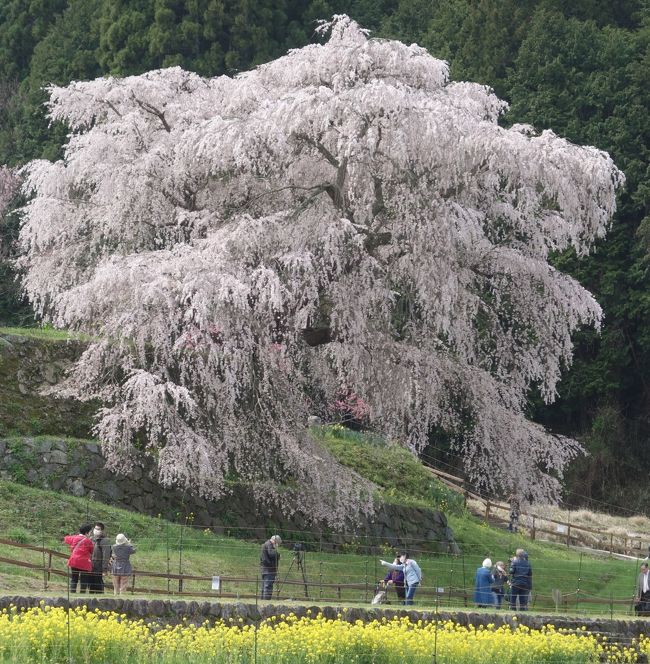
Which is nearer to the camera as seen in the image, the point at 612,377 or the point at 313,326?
the point at 313,326

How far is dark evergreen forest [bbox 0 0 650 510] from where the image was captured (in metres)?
45.2

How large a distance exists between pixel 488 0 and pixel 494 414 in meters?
30.3

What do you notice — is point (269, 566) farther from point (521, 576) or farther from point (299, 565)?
point (521, 576)

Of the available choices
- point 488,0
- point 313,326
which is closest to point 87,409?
point 313,326

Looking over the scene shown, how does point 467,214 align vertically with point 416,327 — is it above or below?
above

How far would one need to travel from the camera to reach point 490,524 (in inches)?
1357

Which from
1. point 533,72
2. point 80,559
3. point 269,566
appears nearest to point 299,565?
point 269,566

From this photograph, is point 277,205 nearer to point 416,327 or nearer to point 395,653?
point 416,327

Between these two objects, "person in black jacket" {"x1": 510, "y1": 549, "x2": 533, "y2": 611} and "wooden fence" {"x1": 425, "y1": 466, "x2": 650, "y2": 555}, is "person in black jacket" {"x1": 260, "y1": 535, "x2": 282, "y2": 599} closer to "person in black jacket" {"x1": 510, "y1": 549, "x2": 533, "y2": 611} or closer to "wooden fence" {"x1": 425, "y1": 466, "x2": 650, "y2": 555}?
"person in black jacket" {"x1": 510, "y1": 549, "x2": 533, "y2": 611}

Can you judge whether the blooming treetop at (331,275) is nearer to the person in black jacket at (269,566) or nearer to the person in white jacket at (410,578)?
the person in black jacket at (269,566)

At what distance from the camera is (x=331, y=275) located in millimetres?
23156

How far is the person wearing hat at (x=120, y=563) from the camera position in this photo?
59.0ft

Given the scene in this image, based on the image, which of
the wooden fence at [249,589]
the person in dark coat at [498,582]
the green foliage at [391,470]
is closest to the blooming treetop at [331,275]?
the wooden fence at [249,589]

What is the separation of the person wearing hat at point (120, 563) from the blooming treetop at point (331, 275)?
428 centimetres
